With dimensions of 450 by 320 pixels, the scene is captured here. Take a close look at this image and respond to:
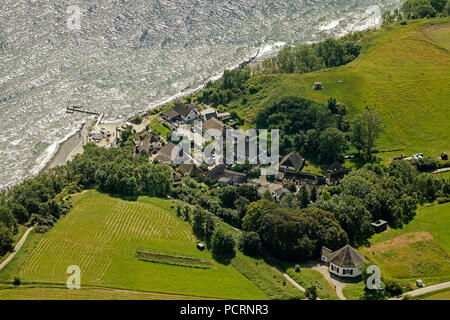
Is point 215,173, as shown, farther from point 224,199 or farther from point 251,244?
point 251,244

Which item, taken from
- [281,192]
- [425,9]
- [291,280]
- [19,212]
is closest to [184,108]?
[281,192]

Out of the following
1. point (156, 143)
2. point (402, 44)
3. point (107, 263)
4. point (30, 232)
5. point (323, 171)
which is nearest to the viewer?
point (107, 263)

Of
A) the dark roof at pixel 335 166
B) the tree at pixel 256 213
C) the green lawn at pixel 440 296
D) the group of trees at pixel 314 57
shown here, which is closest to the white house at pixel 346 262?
the green lawn at pixel 440 296

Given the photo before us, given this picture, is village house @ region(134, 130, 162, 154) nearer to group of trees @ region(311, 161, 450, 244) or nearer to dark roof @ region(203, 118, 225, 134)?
dark roof @ region(203, 118, 225, 134)

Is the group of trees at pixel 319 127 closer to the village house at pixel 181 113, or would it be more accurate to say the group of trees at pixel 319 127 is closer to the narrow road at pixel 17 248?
the village house at pixel 181 113

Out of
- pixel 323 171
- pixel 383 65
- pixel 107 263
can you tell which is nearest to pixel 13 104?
pixel 107 263

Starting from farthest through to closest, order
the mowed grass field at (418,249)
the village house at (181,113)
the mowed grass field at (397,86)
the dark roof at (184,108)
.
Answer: the dark roof at (184,108)
the village house at (181,113)
the mowed grass field at (397,86)
the mowed grass field at (418,249)

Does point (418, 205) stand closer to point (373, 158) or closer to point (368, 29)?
point (373, 158)
